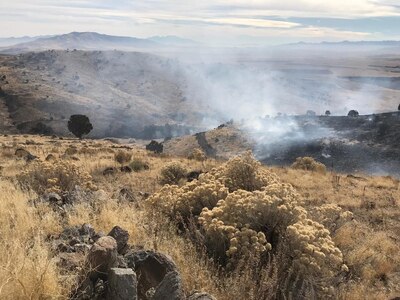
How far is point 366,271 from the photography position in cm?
723

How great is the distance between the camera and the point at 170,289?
4.16m

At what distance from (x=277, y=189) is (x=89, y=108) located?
454 ft

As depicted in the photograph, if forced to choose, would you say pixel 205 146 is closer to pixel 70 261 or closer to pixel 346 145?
pixel 346 145

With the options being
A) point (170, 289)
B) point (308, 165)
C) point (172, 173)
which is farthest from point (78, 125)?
point (170, 289)

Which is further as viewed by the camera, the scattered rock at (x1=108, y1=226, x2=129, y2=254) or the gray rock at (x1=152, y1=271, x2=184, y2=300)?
the scattered rock at (x1=108, y1=226, x2=129, y2=254)

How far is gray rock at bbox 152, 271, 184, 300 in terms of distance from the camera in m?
4.13

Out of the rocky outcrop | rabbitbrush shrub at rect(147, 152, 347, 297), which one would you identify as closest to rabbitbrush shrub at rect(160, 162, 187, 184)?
rabbitbrush shrub at rect(147, 152, 347, 297)

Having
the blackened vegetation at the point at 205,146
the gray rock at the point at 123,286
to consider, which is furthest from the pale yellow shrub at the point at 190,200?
the blackened vegetation at the point at 205,146

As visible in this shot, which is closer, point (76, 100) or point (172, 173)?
point (172, 173)

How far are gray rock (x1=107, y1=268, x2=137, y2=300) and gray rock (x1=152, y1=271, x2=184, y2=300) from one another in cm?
26

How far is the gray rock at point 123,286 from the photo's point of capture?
399cm

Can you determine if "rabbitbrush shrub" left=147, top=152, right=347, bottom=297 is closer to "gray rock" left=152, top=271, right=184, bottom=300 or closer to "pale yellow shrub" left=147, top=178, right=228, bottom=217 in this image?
"pale yellow shrub" left=147, top=178, right=228, bottom=217

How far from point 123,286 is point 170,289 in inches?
17.9

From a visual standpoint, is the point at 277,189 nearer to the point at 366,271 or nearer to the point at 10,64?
the point at 366,271
